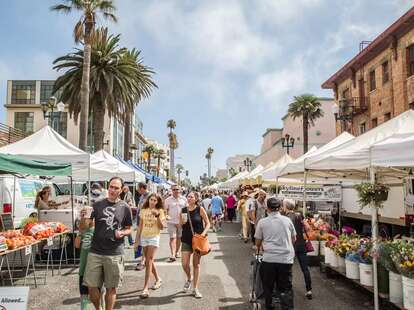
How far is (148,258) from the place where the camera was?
23.5 ft

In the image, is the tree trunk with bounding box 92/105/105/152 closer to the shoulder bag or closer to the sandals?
the sandals

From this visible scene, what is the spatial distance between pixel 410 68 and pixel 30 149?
69.7 feet

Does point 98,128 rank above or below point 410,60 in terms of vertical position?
below

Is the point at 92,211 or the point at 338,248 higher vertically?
the point at 92,211

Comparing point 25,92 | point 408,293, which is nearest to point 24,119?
point 25,92

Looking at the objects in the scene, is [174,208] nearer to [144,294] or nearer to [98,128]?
[144,294]

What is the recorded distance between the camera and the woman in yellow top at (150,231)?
7.16 m

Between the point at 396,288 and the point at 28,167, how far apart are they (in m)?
6.92

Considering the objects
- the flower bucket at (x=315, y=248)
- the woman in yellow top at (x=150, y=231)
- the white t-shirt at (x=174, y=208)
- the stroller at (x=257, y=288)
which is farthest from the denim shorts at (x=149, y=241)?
the flower bucket at (x=315, y=248)

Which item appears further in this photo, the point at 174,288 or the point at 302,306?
the point at 174,288

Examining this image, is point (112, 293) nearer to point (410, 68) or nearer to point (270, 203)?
point (270, 203)

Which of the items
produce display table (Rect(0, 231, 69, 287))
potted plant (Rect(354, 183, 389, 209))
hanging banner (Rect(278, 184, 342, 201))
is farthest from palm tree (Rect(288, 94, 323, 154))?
potted plant (Rect(354, 183, 389, 209))

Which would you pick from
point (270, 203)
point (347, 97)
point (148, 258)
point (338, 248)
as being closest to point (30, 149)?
point (148, 258)

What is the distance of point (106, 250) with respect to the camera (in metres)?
5.06
